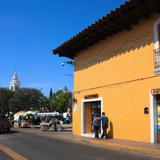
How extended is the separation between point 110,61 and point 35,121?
122 feet

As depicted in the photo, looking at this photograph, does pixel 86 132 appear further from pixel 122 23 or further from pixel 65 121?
pixel 65 121

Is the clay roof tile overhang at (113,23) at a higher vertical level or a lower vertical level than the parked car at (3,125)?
higher

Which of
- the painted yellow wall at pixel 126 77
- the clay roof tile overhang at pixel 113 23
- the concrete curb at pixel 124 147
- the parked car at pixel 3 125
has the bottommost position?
the concrete curb at pixel 124 147

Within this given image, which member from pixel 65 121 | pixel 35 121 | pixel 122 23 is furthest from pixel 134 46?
pixel 65 121

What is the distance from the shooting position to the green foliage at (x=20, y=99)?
97125 mm

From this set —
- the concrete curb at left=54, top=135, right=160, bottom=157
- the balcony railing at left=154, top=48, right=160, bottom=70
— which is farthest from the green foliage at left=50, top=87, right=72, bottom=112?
the balcony railing at left=154, top=48, right=160, bottom=70

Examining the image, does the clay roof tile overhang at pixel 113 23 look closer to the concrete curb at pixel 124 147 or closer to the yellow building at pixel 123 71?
the yellow building at pixel 123 71

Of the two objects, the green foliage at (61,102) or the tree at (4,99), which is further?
the tree at (4,99)

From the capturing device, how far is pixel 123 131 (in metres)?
21.5

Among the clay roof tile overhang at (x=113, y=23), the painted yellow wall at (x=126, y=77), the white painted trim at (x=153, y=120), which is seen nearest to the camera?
the clay roof tile overhang at (x=113, y=23)

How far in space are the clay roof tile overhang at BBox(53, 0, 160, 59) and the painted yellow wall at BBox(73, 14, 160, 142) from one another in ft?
1.28

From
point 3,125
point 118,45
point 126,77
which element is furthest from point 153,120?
point 3,125

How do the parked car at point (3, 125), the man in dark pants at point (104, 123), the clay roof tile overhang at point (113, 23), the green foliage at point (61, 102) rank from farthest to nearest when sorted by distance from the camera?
1. the green foliage at point (61, 102)
2. the parked car at point (3, 125)
3. the man in dark pants at point (104, 123)
4. the clay roof tile overhang at point (113, 23)

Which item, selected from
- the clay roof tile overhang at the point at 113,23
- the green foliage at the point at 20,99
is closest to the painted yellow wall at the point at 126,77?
the clay roof tile overhang at the point at 113,23
